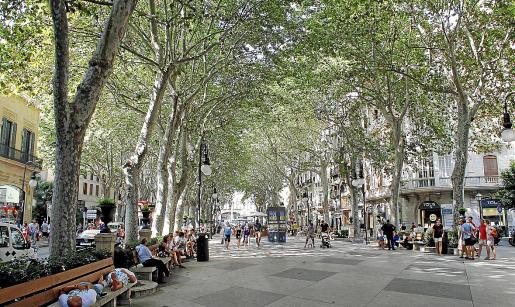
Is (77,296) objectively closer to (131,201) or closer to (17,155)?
(131,201)

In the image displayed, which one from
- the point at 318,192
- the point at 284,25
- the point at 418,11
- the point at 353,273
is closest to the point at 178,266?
the point at 353,273

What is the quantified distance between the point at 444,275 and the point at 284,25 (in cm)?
978

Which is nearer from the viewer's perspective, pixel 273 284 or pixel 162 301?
pixel 162 301

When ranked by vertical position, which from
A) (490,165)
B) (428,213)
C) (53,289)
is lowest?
(53,289)

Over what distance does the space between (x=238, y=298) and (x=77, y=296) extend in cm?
359

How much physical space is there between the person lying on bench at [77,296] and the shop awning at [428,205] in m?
34.2

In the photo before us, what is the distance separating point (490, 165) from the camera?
3388cm

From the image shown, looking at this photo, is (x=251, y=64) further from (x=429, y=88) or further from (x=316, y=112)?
(x=316, y=112)

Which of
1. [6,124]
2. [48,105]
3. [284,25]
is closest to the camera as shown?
[284,25]

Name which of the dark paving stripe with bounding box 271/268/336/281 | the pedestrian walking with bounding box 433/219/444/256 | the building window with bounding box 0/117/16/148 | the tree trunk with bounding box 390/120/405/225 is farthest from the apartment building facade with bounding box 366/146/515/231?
the building window with bounding box 0/117/16/148

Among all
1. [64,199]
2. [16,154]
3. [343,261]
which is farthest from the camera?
[16,154]

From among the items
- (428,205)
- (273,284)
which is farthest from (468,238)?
(428,205)

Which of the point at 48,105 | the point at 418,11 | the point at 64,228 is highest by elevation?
the point at 418,11

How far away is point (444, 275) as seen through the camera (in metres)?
11.5
